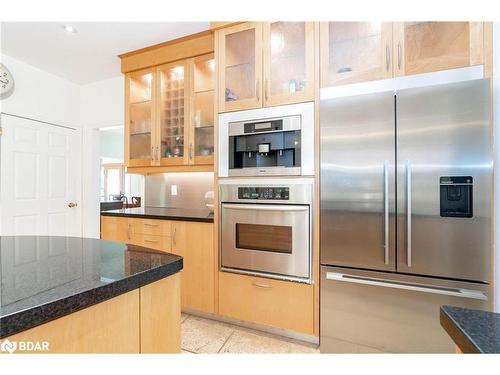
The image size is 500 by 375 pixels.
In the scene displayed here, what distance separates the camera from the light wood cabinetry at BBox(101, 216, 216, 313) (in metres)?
2.04

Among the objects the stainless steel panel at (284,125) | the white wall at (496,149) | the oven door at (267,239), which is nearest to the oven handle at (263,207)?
the oven door at (267,239)

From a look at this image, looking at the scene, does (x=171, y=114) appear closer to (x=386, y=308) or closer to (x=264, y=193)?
(x=264, y=193)

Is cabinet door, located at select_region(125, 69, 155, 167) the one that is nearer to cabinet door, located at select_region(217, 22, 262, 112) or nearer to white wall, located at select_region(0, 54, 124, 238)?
white wall, located at select_region(0, 54, 124, 238)

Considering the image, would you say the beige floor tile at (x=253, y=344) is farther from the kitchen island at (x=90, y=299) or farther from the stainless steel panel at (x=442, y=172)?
the kitchen island at (x=90, y=299)

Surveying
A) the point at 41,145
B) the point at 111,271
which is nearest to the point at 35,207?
the point at 41,145

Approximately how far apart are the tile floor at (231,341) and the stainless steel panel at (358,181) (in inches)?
26.9

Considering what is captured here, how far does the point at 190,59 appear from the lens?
2416mm

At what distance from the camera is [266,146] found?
1911mm

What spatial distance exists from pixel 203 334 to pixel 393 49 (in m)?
2.41

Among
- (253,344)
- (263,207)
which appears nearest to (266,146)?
(263,207)

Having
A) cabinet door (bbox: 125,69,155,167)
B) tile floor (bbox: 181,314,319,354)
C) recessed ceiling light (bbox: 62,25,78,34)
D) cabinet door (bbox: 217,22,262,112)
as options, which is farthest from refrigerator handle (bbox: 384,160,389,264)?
recessed ceiling light (bbox: 62,25,78,34)

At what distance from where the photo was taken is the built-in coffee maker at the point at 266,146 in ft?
5.96

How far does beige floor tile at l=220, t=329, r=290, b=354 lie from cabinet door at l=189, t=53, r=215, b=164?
5.00 feet
